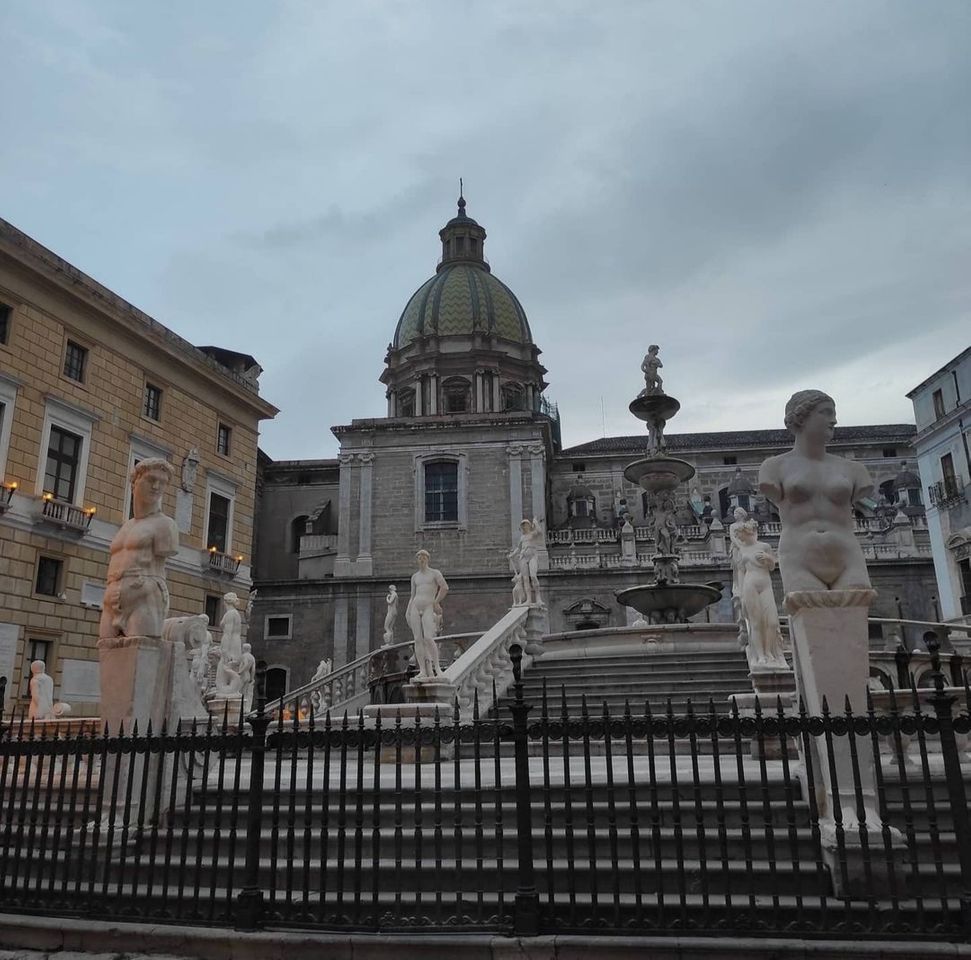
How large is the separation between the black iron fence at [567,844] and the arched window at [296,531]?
40360mm

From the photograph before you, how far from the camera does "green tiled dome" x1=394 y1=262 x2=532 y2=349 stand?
5031 cm

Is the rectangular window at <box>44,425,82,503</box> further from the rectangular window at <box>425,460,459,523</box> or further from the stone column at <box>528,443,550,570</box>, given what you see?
the stone column at <box>528,443,550,570</box>

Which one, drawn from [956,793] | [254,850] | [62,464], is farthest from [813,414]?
[62,464]

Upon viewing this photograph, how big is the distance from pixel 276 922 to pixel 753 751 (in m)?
5.64

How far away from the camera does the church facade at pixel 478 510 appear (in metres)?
36.9

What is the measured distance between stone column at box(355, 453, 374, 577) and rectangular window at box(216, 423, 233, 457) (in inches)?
441

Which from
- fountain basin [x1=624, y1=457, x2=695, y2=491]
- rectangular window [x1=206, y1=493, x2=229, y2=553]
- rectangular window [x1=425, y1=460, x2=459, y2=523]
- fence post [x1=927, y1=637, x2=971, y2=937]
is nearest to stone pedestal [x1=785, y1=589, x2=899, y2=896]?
fence post [x1=927, y1=637, x2=971, y2=937]

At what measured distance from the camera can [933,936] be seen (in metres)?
4.49

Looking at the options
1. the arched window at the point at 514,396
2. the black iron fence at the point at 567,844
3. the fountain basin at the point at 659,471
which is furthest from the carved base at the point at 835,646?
the arched window at the point at 514,396

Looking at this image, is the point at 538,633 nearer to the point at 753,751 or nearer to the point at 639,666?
the point at 639,666

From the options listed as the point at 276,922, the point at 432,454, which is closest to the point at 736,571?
the point at 276,922

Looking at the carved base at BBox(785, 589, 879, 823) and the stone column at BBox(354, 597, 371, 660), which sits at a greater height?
the stone column at BBox(354, 597, 371, 660)

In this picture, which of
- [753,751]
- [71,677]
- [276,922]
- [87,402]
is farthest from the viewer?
[87,402]

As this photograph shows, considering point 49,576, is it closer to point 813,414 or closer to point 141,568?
point 141,568
